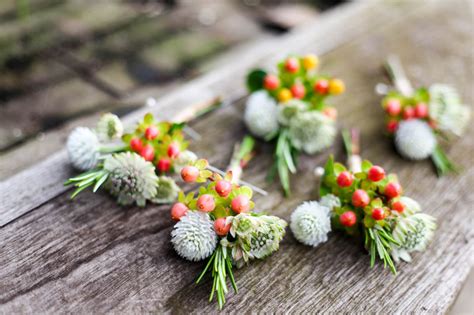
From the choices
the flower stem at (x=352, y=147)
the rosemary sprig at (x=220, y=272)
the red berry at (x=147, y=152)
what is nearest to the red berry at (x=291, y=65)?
the flower stem at (x=352, y=147)

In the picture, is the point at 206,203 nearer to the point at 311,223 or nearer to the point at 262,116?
the point at 311,223

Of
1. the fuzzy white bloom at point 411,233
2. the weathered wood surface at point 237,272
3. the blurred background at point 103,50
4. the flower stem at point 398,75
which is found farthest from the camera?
the blurred background at point 103,50

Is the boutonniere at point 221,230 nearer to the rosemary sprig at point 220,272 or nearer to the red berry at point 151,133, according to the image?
the rosemary sprig at point 220,272

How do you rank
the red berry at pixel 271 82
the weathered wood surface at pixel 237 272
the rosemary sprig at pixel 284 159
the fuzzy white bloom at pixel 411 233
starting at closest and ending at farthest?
the weathered wood surface at pixel 237 272
the fuzzy white bloom at pixel 411 233
the rosemary sprig at pixel 284 159
the red berry at pixel 271 82

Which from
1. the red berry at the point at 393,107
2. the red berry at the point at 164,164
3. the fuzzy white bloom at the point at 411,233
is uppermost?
the red berry at the point at 164,164

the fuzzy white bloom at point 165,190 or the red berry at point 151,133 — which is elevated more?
the red berry at point 151,133

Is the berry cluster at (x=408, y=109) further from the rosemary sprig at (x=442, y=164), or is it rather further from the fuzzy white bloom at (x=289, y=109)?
the fuzzy white bloom at (x=289, y=109)

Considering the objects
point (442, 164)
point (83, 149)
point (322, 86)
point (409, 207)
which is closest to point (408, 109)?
point (442, 164)

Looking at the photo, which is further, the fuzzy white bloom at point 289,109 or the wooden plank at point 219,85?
the fuzzy white bloom at point 289,109
